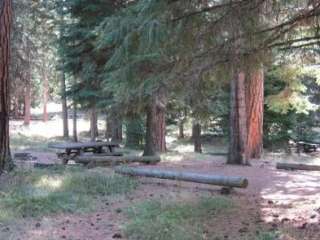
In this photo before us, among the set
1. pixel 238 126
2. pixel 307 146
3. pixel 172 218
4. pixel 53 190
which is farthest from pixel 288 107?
pixel 172 218

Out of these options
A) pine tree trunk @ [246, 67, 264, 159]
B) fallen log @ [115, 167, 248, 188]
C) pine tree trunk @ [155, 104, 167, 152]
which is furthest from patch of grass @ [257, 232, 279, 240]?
pine tree trunk @ [246, 67, 264, 159]

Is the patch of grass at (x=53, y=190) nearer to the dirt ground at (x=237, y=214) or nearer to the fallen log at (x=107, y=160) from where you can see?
the dirt ground at (x=237, y=214)

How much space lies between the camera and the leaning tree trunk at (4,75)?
8.94 meters

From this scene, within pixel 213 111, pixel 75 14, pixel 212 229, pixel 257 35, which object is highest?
pixel 75 14

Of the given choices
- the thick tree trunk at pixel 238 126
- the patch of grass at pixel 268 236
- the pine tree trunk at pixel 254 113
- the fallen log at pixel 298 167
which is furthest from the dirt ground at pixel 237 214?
the pine tree trunk at pixel 254 113

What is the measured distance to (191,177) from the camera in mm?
8258

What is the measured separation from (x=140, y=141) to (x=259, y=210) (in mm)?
13772

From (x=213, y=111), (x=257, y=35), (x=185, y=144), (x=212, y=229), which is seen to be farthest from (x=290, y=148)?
(x=212, y=229)

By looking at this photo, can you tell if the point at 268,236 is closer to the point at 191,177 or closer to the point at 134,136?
the point at 191,177

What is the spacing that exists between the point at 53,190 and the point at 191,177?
2.48 m

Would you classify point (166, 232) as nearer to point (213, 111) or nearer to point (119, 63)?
point (119, 63)

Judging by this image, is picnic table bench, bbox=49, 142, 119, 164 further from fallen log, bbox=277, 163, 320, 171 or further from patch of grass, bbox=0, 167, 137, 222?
fallen log, bbox=277, 163, 320, 171

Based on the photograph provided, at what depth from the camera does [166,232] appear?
17.8ft

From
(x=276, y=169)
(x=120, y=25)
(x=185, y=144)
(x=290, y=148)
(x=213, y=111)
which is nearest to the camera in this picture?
(x=120, y=25)
